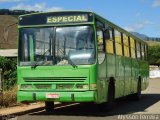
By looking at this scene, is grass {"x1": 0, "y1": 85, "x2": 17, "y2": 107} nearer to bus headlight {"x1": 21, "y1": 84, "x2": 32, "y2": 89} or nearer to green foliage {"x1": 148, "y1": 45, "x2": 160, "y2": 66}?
bus headlight {"x1": 21, "y1": 84, "x2": 32, "y2": 89}

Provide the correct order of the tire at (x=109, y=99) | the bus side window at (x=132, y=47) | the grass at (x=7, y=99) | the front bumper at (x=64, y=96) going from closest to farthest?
the front bumper at (x=64, y=96) → the tire at (x=109, y=99) → the grass at (x=7, y=99) → the bus side window at (x=132, y=47)

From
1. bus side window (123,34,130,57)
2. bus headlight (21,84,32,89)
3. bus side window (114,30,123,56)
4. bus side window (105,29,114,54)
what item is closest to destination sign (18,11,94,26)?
bus side window (105,29,114,54)

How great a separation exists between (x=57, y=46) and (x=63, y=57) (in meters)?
0.44

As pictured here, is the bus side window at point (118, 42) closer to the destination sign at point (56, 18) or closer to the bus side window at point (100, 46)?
the bus side window at point (100, 46)

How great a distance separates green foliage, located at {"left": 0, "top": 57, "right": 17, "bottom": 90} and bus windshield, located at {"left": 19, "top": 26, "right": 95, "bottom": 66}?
847cm

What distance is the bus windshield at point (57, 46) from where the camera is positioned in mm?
Result: 15391

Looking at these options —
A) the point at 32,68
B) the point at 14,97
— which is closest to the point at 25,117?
the point at 32,68

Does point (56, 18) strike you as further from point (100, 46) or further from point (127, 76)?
point (127, 76)

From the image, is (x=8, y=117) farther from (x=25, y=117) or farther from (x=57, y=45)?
(x=57, y=45)

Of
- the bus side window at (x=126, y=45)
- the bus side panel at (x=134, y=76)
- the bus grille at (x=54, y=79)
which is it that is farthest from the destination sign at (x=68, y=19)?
the bus side panel at (x=134, y=76)

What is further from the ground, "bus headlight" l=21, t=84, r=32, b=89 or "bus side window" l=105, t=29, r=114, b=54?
"bus side window" l=105, t=29, r=114, b=54

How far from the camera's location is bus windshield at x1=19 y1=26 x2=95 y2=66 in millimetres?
15391

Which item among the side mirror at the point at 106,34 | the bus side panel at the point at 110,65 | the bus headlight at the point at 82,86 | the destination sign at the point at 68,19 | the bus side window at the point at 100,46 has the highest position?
the destination sign at the point at 68,19

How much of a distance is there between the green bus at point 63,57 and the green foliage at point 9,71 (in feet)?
28.2
